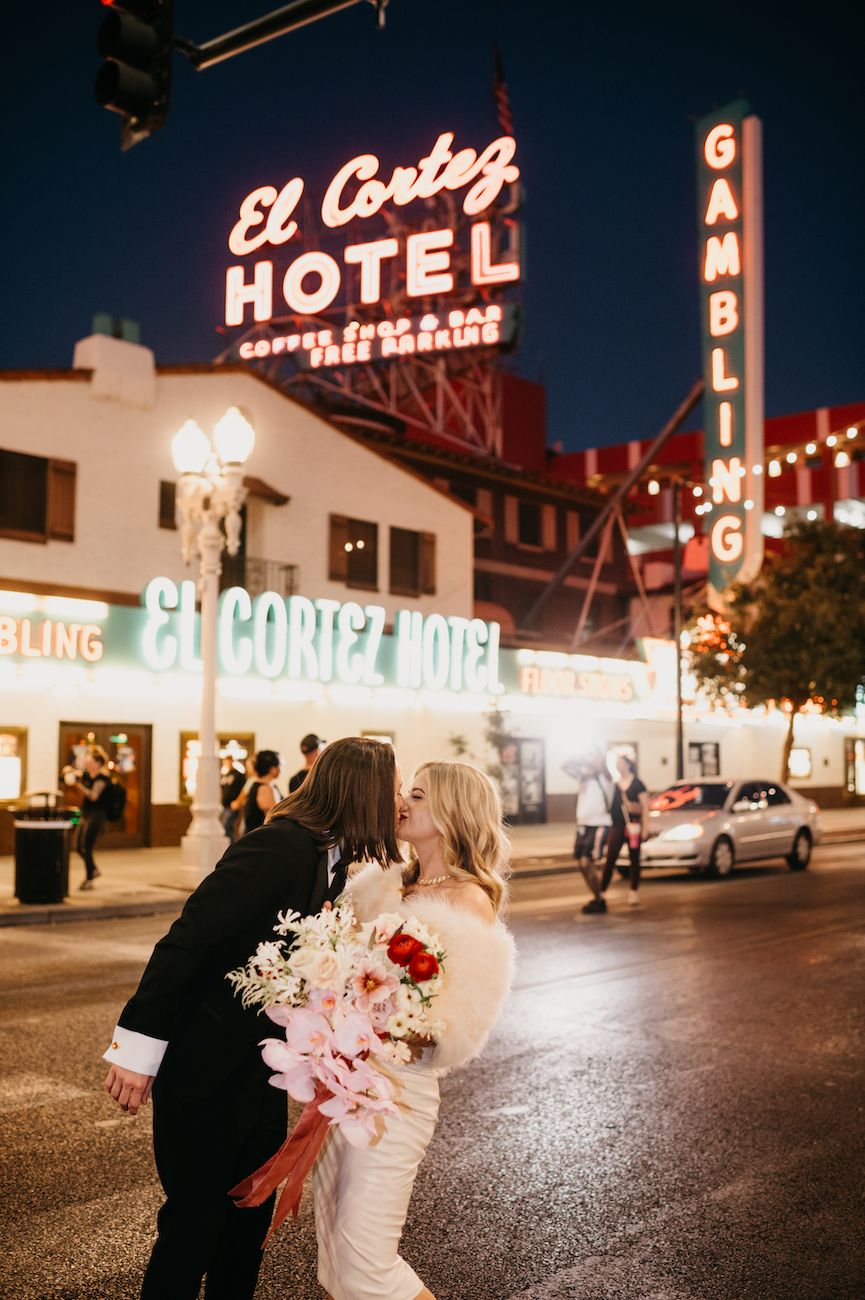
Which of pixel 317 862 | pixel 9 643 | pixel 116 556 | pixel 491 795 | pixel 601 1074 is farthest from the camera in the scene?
pixel 116 556

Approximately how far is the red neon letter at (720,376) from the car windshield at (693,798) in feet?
60.5

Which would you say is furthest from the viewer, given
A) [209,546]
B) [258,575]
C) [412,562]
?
[412,562]

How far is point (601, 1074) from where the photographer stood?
21.1 feet

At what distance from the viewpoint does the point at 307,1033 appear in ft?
8.59

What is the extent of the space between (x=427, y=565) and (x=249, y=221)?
52.8ft

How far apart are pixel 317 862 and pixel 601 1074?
408 cm

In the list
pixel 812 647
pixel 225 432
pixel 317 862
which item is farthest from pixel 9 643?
pixel 812 647

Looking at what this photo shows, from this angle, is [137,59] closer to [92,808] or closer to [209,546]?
[209,546]

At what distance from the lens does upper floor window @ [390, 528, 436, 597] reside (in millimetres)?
26703

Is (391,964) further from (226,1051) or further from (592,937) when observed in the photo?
(592,937)

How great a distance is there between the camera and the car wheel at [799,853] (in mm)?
18422

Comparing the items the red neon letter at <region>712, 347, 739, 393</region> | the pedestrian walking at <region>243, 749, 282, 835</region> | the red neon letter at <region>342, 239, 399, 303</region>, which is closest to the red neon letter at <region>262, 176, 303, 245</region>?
the red neon letter at <region>342, 239, 399, 303</region>

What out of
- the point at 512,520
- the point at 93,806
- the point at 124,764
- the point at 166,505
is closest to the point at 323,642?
the point at 166,505

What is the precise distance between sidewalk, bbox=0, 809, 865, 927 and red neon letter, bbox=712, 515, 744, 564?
10174 millimetres
